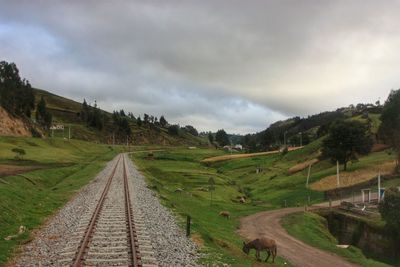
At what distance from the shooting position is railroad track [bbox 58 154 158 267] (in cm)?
1922

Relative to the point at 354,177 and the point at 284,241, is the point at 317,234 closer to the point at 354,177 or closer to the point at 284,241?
the point at 284,241

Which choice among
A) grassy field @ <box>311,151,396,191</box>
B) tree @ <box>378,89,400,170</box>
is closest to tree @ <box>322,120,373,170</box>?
grassy field @ <box>311,151,396,191</box>

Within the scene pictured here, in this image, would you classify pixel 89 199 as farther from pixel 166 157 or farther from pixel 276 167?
pixel 166 157

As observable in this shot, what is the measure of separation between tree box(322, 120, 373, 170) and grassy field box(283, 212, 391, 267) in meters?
34.7

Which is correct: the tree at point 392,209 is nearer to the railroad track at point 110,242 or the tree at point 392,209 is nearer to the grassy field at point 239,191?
the grassy field at point 239,191

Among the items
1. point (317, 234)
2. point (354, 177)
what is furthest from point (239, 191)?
point (317, 234)

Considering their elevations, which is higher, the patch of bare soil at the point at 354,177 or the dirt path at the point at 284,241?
the patch of bare soil at the point at 354,177

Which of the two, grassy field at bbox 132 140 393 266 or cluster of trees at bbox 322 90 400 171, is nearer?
grassy field at bbox 132 140 393 266

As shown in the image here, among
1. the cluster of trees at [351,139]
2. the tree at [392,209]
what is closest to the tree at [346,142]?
the cluster of trees at [351,139]

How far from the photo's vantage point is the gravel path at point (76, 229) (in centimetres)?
2051

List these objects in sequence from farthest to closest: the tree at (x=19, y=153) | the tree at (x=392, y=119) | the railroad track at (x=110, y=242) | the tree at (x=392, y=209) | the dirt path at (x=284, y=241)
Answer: the tree at (x=19, y=153), the tree at (x=392, y=119), the tree at (x=392, y=209), the dirt path at (x=284, y=241), the railroad track at (x=110, y=242)

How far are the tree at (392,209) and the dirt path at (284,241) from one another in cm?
905

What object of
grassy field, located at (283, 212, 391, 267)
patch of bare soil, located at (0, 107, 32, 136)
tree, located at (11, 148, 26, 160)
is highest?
patch of bare soil, located at (0, 107, 32, 136)

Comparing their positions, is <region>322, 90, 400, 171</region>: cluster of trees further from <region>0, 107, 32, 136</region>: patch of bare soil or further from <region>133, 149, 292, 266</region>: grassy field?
<region>0, 107, 32, 136</region>: patch of bare soil
